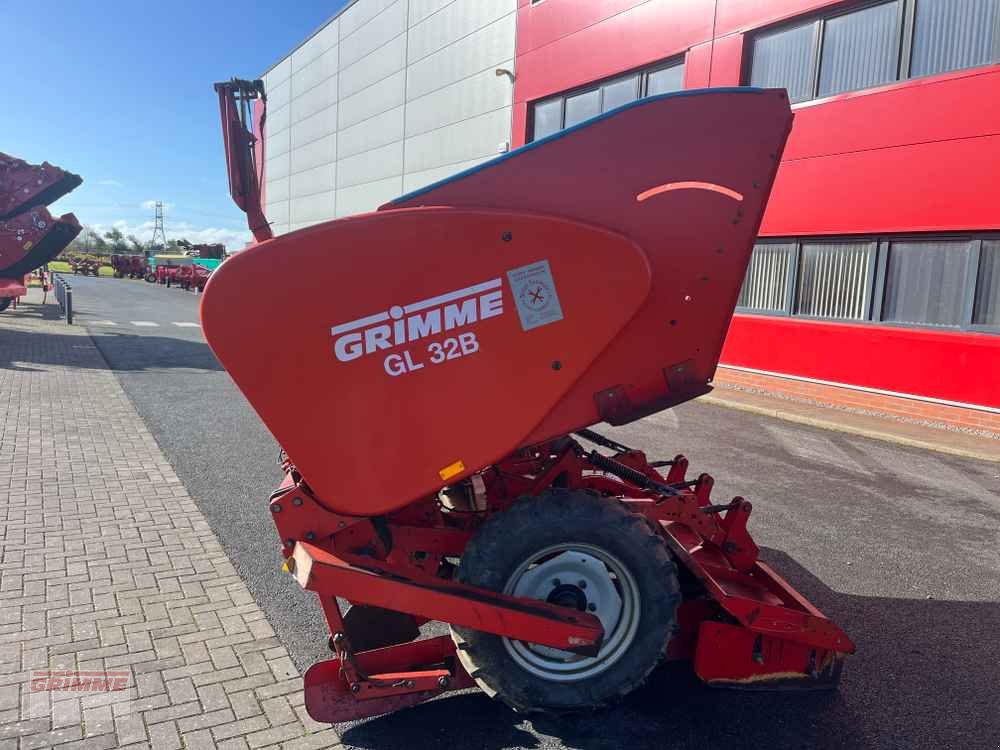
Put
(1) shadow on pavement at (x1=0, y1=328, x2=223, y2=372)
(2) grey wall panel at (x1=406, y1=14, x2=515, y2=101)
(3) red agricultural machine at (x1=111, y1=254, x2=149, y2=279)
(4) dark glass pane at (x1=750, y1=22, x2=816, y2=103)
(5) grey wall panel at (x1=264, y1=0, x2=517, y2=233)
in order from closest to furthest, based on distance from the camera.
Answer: (4) dark glass pane at (x1=750, y1=22, x2=816, y2=103) < (1) shadow on pavement at (x1=0, y1=328, x2=223, y2=372) < (2) grey wall panel at (x1=406, y1=14, x2=515, y2=101) < (5) grey wall panel at (x1=264, y1=0, x2=517, y2=233) < (3) red agricultural machine at (x1=111, y1=254, x2=149, y2=279)

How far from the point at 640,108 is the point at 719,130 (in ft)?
1.11

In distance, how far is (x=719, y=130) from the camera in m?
2.91

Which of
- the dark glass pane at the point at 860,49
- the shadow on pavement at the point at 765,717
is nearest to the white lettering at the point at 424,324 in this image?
the shadow on pavement at the point at 765,717

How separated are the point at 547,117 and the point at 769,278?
25.2 feet

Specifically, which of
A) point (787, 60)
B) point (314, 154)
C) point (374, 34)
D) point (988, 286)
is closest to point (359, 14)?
point (374, 34)

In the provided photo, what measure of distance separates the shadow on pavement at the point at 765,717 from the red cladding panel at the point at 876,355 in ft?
24.4

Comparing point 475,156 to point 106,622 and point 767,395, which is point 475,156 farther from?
point 106,622

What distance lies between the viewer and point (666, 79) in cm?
1452

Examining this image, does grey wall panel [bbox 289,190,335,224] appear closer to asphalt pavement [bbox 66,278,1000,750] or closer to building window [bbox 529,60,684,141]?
building window [bbox 529,60,684,141]

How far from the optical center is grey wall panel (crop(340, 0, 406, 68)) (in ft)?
81.0

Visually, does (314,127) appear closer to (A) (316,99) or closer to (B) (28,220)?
(A) (316,99)

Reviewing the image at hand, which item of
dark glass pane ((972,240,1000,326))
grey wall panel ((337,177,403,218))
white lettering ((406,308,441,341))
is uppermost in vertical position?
grey wall panel ((337,177,403,218))

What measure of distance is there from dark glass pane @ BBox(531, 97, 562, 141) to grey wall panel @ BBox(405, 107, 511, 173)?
3.51 feet

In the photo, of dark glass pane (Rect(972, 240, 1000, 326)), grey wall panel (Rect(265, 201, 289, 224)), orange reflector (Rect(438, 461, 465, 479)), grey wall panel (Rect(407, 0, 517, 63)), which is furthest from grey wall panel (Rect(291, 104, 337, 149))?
orange reflector (Rect(438, 461, 465, 479))
